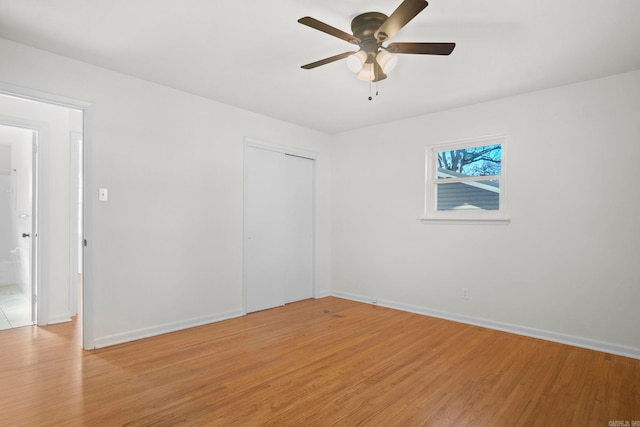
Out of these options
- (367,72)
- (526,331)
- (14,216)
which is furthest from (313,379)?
(14,216)

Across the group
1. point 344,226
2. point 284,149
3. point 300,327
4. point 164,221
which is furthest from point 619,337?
point 164,221

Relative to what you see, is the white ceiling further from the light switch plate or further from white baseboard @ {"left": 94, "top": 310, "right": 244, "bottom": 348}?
white baseboard @ {"left": 94, "top": 310, "right": 244, "bottom": 348}

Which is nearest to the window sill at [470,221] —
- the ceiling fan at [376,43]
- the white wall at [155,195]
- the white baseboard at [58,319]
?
the ceiling fan at [376,43]

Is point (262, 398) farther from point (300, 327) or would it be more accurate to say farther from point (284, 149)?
point (284, 149)

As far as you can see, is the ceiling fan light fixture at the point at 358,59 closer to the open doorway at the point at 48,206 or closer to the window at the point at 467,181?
the window at the point at 467,181

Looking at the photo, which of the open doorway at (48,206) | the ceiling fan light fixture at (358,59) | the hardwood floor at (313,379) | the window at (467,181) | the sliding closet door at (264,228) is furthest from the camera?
the sliding closet door at (264,228)

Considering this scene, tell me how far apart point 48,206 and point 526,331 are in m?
5.42

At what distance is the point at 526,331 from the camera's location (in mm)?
3602

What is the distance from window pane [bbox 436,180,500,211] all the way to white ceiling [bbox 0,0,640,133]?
3.33ft

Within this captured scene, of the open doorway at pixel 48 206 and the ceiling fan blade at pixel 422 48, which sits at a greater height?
the ceiling fan blade at pixel 422 48

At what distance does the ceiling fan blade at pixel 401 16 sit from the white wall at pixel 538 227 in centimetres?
235

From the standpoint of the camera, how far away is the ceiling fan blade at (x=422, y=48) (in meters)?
2.20

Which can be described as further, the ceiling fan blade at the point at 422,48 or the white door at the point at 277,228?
the white door at the point at 277,228

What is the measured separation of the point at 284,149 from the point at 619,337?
166 inches
